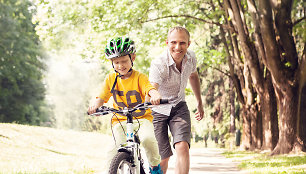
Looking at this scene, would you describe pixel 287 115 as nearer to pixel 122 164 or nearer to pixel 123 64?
pixel 123 64

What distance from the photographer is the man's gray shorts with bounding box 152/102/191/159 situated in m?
5.98

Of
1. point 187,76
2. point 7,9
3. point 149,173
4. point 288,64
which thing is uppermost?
point 7,9

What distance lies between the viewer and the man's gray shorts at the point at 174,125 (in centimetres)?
598

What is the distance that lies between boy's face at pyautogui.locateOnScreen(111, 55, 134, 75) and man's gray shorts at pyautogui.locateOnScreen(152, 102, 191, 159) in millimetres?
1321

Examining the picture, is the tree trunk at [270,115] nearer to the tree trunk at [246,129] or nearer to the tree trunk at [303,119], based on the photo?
the tree trunk at [303,119]

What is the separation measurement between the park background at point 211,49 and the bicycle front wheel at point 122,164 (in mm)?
6749

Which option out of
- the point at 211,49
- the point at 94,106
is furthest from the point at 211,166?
the point at 211,49

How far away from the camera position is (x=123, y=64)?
500 centimetres

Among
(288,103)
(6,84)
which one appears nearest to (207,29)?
(288,103)

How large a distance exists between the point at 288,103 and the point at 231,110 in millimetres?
15746

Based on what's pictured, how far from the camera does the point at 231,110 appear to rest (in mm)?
30359

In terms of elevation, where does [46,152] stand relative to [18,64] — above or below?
below

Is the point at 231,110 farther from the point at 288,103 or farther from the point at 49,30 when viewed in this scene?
the point at 288,103

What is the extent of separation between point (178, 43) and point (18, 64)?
34698 mm
